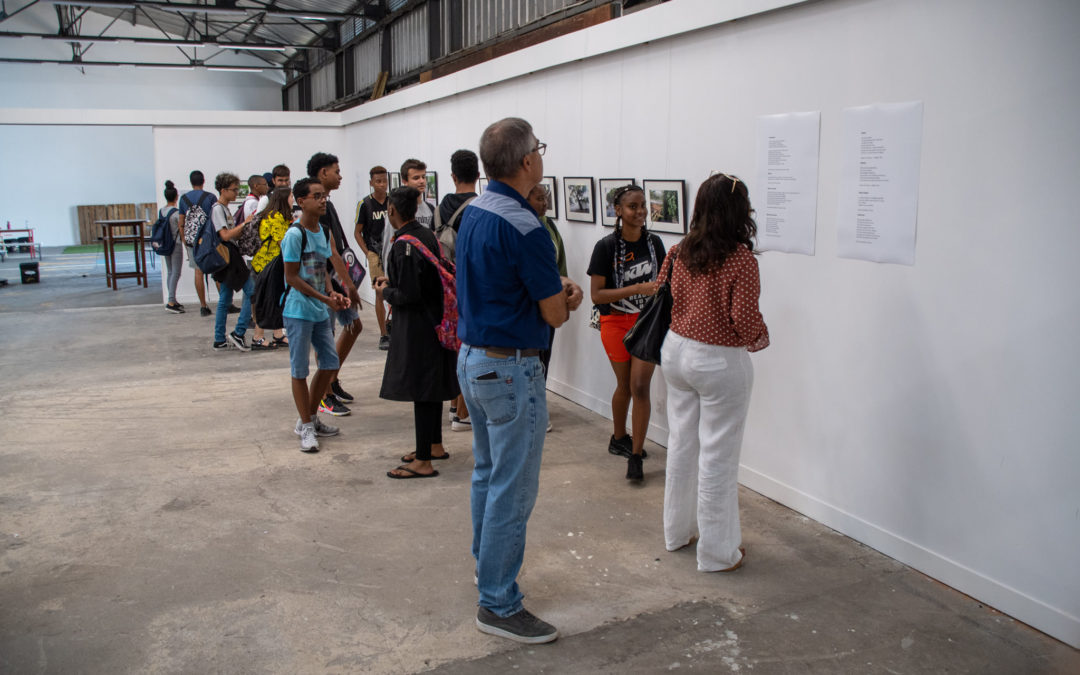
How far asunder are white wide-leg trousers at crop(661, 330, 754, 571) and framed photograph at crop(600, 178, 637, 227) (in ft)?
8.19

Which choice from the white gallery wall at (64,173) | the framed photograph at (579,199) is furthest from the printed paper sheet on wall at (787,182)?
the white gallery wall at (64,173)

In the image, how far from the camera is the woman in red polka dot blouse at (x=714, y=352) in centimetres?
355

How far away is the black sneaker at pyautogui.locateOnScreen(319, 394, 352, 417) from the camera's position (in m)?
6.48

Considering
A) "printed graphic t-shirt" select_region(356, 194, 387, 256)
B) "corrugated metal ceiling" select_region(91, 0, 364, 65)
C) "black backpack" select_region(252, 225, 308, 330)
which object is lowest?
"black backpack" select_region(252, 225, 308, 330)

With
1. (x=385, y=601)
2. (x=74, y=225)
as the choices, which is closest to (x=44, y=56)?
(x=74, y=225)

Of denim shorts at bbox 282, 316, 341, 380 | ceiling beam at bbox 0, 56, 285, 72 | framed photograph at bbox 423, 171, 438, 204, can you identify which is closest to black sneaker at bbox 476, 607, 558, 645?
denim shorts at bbox 282, 316, 341, 380

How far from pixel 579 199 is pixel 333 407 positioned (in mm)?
2546

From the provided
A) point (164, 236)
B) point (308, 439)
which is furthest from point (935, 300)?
point (164, 236)

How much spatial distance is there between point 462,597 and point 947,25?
10.5 feet

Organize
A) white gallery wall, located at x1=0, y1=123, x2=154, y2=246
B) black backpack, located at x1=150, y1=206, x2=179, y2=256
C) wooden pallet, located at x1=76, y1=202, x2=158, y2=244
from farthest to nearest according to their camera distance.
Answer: wooden pallet, located at x1=76, y1=202, x2=158, y2=244 < white gallery wall, located at x1=0, y1=123, x2=154, y2=246 < black backpack, located at x1=150, y1=206, x2=179, y2=256

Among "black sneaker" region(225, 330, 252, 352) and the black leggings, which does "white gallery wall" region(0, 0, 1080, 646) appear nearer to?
the black leggings

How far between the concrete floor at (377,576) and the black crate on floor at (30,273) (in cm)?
1046

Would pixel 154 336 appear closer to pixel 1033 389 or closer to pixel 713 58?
pixel 713 58

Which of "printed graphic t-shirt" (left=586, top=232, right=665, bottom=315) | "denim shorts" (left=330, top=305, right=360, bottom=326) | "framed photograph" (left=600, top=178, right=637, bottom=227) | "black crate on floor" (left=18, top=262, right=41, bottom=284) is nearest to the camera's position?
"printed graphic t-shirt" (left=586, top=232, right=665, bottom=315)
